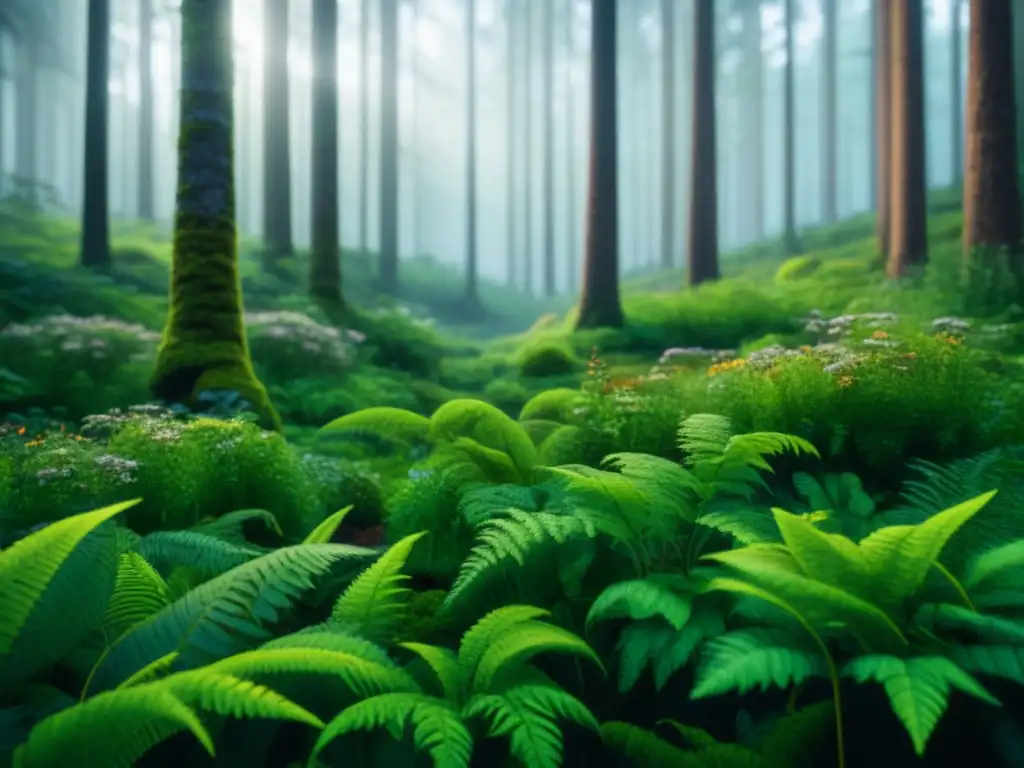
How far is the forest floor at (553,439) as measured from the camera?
3.23 meters

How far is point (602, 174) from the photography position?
1146 centimetres

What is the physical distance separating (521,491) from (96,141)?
37.3ft

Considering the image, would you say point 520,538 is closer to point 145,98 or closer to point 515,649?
point 515,649

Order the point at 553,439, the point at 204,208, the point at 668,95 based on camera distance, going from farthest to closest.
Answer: the point at 668,95 → the point at 204,208 → the point at 553,439

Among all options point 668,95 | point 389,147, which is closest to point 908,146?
point 668,95

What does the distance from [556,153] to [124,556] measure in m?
35.2

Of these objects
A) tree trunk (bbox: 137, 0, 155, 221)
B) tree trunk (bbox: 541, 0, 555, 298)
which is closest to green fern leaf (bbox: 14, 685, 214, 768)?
tree trunk (bbox: 137, 0, 155, 221)

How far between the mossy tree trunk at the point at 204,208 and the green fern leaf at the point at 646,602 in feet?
15.5

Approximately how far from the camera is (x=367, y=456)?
693cm

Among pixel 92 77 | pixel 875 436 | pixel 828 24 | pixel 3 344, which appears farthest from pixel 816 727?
pixel 828 24

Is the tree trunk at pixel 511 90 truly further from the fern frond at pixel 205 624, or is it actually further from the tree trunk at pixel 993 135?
the fern frond at pixel 205 624

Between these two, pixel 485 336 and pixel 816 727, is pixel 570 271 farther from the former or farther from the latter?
pixel 816 727

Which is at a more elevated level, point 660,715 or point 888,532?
point 888,532

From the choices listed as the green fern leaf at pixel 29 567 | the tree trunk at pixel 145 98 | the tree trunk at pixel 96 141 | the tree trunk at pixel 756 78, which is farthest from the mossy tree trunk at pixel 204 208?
the tree trunk at pixel 756 78
